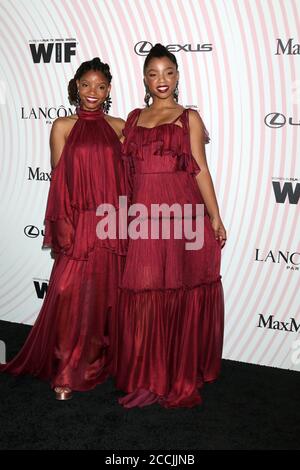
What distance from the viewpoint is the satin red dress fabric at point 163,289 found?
2.68 m

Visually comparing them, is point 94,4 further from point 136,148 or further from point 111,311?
point 111,311

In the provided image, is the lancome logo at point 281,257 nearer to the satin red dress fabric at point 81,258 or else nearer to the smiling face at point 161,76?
the satin red dress fabric at point 81,258

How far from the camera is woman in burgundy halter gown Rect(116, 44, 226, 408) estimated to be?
267 centimetres

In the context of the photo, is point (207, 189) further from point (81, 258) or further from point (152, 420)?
point (152, 420)

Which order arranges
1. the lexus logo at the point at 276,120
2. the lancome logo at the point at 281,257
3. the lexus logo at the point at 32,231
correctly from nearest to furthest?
the lexus logo at the point at 276,120, the lancome logo at the point at 281,257, the lexus logo at the point at 32,231

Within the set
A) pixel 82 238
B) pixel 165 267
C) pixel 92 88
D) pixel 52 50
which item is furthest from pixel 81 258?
pixel 52 50

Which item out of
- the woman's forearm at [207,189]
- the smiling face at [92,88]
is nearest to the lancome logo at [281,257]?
the woman's forearm at [207,189]

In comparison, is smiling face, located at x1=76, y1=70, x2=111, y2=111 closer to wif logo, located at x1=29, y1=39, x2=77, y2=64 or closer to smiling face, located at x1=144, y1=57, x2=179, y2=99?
smiling face, located at x1=144, y1=57, x2=179, y2=99

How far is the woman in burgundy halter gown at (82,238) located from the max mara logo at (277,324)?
0.99 m

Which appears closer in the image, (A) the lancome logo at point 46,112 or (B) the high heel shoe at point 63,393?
(B) the high heel shoe at point 63,393

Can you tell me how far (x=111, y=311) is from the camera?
2963mm

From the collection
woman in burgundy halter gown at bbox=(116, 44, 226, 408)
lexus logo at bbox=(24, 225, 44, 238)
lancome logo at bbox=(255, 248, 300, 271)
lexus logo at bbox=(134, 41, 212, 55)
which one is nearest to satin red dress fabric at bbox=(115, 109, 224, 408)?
woman in burgundy halter gown at bbox=(116, 44, 226, 408)

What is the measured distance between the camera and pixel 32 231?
3.81 metres
